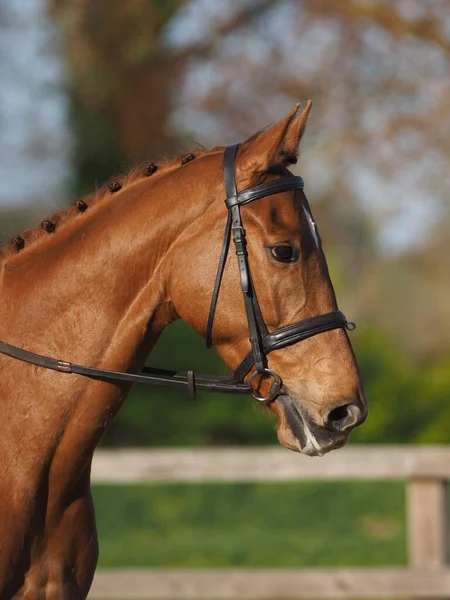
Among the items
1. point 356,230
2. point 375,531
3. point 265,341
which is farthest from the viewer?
point 356,230

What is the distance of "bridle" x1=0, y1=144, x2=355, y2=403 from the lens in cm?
276

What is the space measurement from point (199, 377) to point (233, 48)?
8999mm

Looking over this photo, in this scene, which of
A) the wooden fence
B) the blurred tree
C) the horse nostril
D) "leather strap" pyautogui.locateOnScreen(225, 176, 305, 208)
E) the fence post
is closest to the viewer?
the horse nostril

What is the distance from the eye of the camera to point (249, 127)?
36.3ft

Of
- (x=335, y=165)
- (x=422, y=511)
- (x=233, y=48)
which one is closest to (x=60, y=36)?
(x=233, y=48)

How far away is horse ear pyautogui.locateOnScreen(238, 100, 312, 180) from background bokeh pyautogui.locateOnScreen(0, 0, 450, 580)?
598cm

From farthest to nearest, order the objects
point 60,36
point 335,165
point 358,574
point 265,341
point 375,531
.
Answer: point 60,36 → point 335,165 → point 375,531 → point 358,574 → point 265,341

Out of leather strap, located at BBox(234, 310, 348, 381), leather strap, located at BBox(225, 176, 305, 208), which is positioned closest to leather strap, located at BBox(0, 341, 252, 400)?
leather strap, located at BBox(234, 310, 348, 381)

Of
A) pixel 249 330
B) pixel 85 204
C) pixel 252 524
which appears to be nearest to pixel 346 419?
pixel 249 330

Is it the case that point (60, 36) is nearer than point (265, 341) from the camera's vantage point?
No

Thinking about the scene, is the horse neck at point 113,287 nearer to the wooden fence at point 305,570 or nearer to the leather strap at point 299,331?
the leather strap at point 299,331

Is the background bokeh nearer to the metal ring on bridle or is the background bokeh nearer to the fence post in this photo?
the fence post

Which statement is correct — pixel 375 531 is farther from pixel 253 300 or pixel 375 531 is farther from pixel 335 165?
pixel 253 300

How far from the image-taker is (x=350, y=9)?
10172 millimetres
